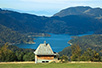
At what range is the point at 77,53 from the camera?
69375 millimetres

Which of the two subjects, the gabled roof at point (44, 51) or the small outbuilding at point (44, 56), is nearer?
the small outbuilding at point (44, 56)

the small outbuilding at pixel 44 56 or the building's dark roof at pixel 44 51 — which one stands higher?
the building's dark roof at pixel 44 51

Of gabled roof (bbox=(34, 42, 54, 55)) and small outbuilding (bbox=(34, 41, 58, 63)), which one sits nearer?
small outbuilding (bbox=(34, 41, 58, 63))

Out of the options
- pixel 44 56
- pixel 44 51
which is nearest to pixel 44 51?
pixel 44 51

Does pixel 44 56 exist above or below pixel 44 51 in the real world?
below

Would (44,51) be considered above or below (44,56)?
above

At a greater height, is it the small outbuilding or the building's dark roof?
the building's dark roof

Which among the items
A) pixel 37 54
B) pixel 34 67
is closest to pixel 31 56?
pixel 37 54

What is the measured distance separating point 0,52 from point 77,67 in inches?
1314

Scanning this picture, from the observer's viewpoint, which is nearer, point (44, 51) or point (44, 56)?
point (44, 56)

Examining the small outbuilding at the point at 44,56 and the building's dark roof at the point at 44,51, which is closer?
the small outbuilding at the point at 44,56

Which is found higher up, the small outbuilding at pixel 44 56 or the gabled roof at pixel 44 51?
the gabled roof at pixel 44 51

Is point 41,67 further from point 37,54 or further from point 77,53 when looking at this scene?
point 77,53

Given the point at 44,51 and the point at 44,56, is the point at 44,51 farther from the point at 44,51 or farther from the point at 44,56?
the point at 44,56
